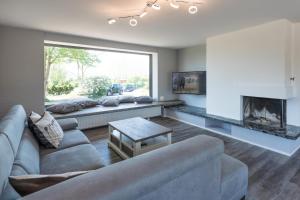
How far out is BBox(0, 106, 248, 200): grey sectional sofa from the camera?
851 millimetres

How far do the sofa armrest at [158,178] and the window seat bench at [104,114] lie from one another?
10.8 ft

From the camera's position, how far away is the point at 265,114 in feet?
11.7

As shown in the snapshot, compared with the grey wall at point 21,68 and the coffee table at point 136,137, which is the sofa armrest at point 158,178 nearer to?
the coffee table at point 136,137

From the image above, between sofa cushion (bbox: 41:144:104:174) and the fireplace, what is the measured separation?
113 inches

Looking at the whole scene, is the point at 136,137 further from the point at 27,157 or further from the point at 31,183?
the point at 31,183

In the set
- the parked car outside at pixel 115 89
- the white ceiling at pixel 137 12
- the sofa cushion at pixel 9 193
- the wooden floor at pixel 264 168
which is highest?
the white ceiling at pixel 137 12

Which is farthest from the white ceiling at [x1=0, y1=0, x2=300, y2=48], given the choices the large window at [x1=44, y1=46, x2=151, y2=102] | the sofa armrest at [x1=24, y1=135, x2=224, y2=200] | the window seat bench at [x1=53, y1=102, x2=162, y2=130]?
the sofa armrest at [x1=24, y1=135, x2=224, y2=200]

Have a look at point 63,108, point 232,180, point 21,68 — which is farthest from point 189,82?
point 21,68

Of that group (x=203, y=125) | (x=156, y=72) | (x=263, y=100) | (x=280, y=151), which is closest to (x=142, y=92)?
(x=156, y=72)

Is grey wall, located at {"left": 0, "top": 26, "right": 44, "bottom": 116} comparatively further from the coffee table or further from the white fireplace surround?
the white fireplace surround

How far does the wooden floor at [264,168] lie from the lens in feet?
6.55

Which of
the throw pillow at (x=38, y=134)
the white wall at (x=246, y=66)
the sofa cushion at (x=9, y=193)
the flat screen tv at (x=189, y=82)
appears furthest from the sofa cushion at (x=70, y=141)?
the flat screen tv at (x=189, y=82)

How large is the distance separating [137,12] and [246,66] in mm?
2390

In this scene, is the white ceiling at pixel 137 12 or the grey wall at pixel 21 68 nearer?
the white ceiling at pixel 137 12
